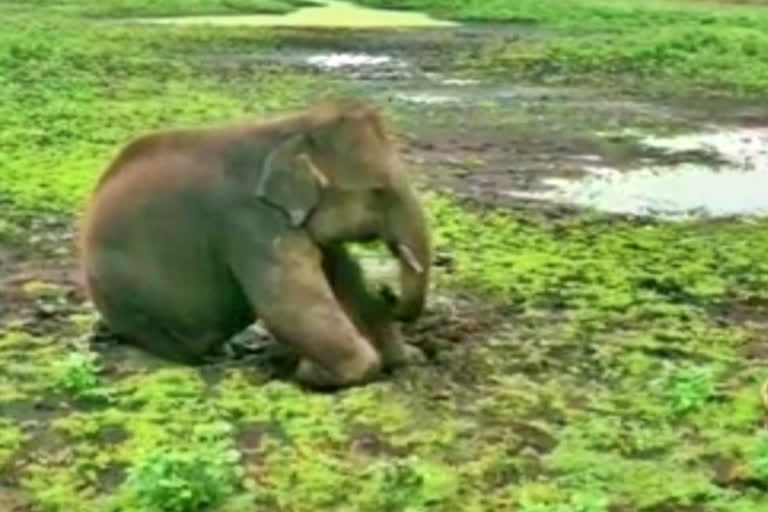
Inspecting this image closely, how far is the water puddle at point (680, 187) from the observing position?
12156 millimetres

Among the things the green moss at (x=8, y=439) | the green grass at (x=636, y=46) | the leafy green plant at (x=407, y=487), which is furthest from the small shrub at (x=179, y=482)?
the green grass at (x=636, y=46)

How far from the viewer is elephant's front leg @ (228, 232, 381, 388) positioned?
7.39 meters

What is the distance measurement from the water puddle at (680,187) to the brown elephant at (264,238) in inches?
175

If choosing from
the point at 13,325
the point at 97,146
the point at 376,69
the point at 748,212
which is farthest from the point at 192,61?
the point at 13,325

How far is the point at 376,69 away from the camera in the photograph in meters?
20.8

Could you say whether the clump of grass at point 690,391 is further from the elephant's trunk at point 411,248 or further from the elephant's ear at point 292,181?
the elephant's ear at point 292,181

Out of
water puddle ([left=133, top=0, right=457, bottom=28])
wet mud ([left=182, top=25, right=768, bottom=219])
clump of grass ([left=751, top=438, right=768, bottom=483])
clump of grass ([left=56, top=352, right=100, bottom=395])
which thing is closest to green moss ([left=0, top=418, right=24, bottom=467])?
clump of grass ([left=56, top=352, right=100, bottom=395])

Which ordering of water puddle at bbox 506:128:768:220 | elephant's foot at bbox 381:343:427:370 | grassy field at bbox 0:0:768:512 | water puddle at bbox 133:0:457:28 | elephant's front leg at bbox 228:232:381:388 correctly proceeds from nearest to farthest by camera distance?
1. grassy field at bbox 0:0:768:512
2. elephant's front leg at bbox 228:232:381:388
3. elephant's foot at bbox 381:343:427:370
4. water puddle at bbox 506:128:768:220
5. water puddle at bbox 133:0:457:28

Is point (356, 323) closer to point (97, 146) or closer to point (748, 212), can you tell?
point (748, 212)

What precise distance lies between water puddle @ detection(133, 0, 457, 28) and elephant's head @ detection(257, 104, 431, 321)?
19.1m

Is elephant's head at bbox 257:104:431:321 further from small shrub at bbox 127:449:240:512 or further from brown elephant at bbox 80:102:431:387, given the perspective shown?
small shrub at bbox 127:449:240:512

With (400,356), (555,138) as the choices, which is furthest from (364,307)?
(555,138)

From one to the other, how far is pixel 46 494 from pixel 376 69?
14815 millimetres

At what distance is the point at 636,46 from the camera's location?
2242cm
